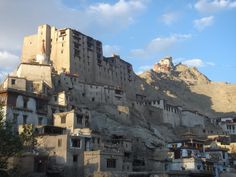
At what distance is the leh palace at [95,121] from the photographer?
51.6 meters

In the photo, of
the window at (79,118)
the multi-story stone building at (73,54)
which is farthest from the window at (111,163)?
the multi-story stone building at (73,54)

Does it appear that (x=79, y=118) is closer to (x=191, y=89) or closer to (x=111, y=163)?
(x=111, y=163)

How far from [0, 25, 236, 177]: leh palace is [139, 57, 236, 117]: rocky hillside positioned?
7.61m

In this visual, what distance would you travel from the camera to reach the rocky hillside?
5251 inches

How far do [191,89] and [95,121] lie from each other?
290 feet

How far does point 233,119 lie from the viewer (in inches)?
4286

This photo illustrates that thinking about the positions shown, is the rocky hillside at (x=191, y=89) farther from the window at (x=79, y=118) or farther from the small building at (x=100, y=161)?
the small building at (x=100, y=161)

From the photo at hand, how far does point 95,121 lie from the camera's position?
236ft

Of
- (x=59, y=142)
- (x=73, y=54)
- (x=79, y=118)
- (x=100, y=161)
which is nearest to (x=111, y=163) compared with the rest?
(x=100, y=161)

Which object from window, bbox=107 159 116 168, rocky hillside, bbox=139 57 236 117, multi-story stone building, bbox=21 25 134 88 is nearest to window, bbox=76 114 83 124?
window, bbox=107 159 116 168

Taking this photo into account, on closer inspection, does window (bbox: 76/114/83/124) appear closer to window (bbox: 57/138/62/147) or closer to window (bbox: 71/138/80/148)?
window (bbox: 71/138/80/148)

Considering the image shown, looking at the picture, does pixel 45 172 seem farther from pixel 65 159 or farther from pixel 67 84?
pixel 67 84

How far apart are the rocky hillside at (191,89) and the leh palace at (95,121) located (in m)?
7.61

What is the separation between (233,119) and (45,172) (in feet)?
234
